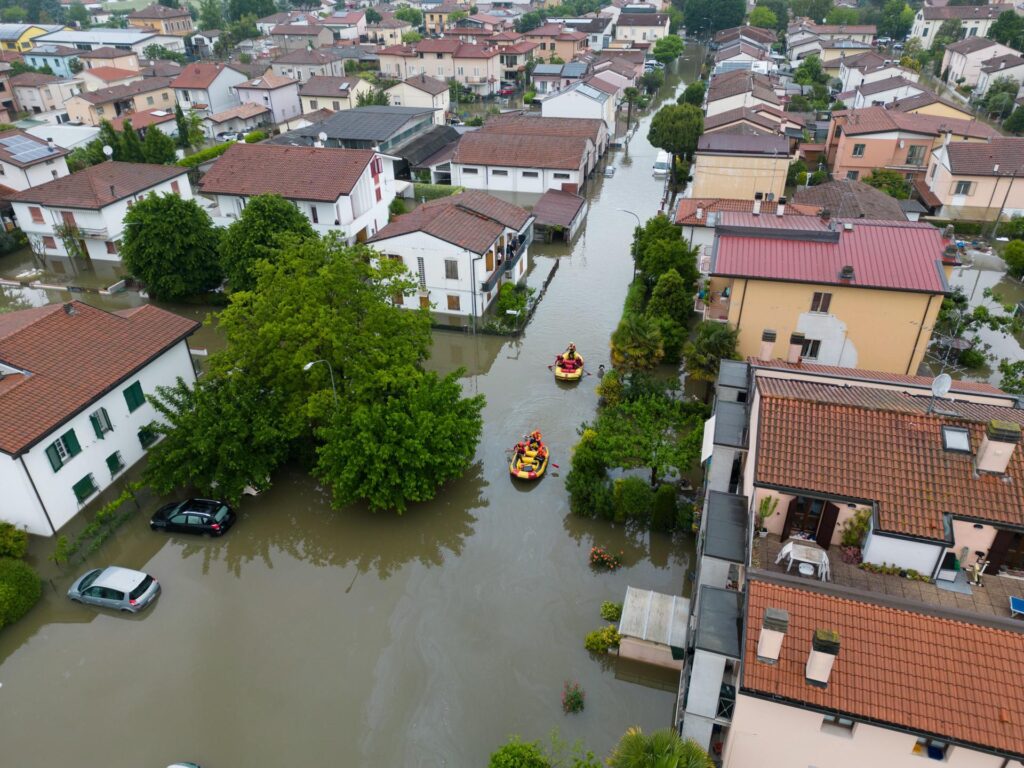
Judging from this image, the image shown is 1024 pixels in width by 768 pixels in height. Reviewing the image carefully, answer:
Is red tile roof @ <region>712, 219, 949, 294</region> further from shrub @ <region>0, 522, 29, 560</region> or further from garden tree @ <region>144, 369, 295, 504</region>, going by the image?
shrub @ <region>0, 522, 29, 560</region>

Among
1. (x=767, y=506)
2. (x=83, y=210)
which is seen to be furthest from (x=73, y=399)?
(x=83, y=210)

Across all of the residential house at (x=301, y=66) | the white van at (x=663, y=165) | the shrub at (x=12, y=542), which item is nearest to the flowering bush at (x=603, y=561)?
the shrub at (x=12, y=542)

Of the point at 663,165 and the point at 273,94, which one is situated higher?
the point at 273,94

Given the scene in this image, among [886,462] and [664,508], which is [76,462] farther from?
[886,462]

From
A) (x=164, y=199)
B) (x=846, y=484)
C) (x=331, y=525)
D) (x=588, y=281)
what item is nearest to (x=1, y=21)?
(x=164, y=199)

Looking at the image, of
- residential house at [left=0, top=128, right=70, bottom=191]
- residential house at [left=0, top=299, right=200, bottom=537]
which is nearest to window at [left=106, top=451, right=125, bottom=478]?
residential house at [left=0, top=299, right=200, bottom=537]

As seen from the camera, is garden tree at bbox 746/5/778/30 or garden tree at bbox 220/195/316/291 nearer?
garden tree at bbox 220/195/316/291

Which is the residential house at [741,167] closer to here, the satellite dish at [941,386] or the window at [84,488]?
the satellite dish at [941,386]
